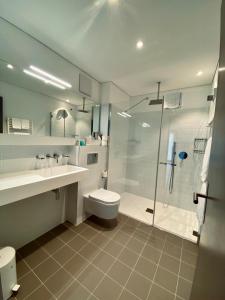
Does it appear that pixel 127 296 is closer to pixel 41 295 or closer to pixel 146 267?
pixel 146 267

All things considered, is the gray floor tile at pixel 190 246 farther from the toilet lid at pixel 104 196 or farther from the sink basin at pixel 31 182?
the sink basin at pixel 31 182

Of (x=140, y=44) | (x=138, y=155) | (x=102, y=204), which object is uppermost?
(x=140, y=44)

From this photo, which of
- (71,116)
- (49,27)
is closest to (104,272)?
(71,116)

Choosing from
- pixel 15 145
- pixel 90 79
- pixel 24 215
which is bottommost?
pixel 24 215

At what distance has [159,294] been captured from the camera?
1235mm

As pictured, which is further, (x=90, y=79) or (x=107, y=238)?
(x=90, y=79)

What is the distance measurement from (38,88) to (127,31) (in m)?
1.24

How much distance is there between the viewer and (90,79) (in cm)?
240

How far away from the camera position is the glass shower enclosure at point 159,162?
2.52 m

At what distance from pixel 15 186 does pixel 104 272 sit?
1.24 m

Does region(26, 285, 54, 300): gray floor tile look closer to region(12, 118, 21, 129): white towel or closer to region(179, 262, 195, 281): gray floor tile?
region(179, 262, 195, 281): gray floor tile

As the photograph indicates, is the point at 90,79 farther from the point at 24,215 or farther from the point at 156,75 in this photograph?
the point at 24,215

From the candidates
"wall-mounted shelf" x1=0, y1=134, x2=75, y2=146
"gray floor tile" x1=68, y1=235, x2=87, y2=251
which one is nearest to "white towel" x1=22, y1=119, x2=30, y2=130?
"wall-mounted shelf" x1=0, y1=134, x2=75, y2=146

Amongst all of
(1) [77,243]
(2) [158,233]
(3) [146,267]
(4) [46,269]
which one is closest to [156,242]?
(2) [158,233]
